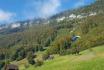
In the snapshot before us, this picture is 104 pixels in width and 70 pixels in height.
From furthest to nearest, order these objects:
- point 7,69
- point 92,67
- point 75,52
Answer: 1. point 75,52
2. point 7,69
3. point 92,67

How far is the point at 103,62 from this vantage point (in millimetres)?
78125

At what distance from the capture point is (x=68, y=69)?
7869 centimetres

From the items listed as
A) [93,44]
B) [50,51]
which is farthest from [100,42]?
[50,51]

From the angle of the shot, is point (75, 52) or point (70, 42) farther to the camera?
point (70, 42)

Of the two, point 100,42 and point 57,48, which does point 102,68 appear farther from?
point 57,48

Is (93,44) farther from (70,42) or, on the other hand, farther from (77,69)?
(77,69)

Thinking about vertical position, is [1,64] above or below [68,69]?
below

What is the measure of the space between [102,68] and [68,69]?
12.4 m

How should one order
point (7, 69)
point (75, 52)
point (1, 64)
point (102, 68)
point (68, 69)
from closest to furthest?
1. point (102, 68)
2. point (68, 69)
3. point (7, 69)
4. point (75, 52)
5. point (1, 64)

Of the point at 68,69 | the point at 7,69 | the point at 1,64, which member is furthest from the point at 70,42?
the point at 68,69

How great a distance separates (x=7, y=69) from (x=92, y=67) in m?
37.4

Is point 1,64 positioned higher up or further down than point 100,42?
further down

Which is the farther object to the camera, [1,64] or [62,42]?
[62,42]

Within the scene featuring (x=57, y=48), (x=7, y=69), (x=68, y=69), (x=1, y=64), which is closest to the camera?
(x=68, y=69)
